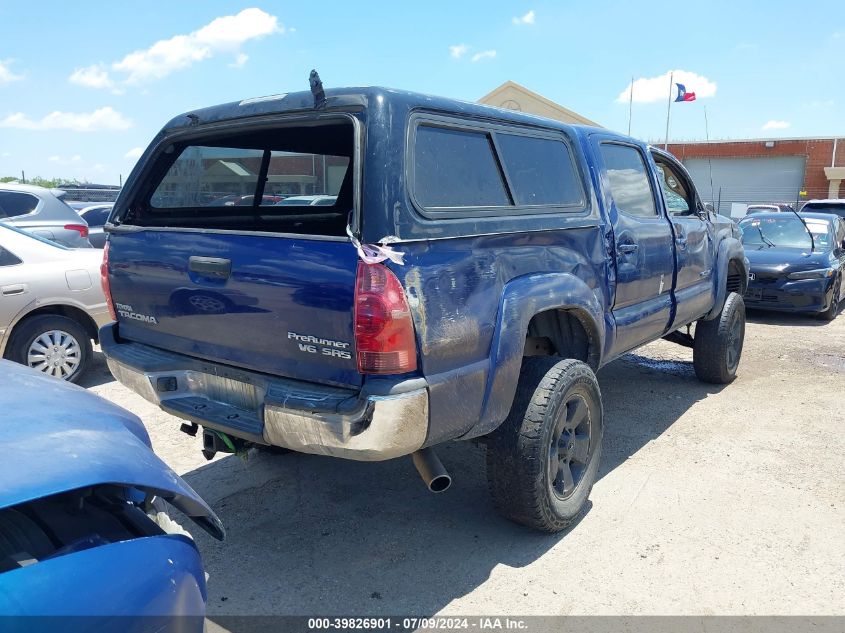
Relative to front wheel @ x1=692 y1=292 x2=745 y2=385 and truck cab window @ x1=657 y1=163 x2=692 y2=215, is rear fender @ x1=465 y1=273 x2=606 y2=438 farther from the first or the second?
front wheel @ x1=692 y1=292 x2=745 y2=385

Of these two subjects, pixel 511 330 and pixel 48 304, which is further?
pixel 48 304

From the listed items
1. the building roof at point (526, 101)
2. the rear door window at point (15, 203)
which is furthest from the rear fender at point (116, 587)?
the building roof at point (526, 101)

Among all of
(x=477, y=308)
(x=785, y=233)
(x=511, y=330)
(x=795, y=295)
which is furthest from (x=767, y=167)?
(x=477, y=308)

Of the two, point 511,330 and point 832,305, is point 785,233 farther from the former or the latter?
point 511,330

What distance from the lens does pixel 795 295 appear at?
901cm

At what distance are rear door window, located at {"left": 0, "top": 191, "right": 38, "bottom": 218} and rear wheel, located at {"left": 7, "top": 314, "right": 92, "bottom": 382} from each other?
12.4 ft

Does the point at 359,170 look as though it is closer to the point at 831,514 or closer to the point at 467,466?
the point at 467,466

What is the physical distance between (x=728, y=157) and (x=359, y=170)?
1594 inches

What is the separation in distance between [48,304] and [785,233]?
10.0m

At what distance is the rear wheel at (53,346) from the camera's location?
18.1 feet

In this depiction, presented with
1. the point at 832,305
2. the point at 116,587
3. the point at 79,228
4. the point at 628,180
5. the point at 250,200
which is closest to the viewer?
the point at 116,587

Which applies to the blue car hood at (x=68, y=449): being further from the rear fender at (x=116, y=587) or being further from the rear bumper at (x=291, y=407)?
the rear bumper at (x=291, y=407)

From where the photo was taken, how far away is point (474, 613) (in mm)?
2809

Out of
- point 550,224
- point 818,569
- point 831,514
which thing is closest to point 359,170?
point 550,224
